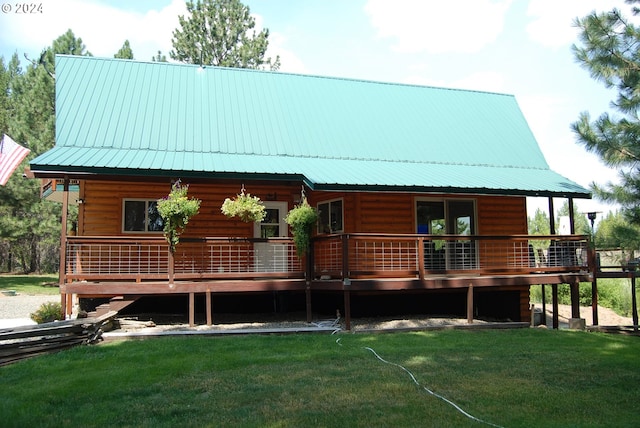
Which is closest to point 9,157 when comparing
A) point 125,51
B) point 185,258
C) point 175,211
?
point 185,258

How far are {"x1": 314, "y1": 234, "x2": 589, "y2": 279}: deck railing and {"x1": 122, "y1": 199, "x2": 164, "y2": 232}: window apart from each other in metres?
4.43

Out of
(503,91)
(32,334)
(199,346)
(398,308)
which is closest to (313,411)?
(199,346)

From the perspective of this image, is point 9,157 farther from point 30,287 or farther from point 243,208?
point 30,287

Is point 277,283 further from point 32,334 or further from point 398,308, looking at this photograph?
point 32,334

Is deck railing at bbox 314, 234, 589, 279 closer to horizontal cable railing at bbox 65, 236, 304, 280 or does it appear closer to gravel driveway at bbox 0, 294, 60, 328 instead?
horizontal cable railing at bbox 65, 236, 304, 280

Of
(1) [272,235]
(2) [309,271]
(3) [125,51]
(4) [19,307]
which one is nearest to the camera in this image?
(2) [309,271]

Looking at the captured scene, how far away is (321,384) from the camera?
714 centimetres

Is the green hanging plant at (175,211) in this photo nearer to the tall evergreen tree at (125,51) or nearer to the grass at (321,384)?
the grass at (321,384)

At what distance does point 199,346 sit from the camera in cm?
988

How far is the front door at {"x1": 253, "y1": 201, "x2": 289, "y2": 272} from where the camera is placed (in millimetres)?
14898

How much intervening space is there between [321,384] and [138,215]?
9.57m

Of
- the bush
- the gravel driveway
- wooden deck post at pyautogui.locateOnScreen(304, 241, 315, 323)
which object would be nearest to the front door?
wooden deck post at pyautogui.locateOnScreen(304, 241, 315, 323)

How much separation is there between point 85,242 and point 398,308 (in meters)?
7.98

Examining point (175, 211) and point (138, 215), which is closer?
point (175, 211)
